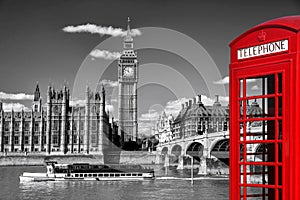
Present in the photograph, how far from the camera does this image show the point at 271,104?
1.89 meters

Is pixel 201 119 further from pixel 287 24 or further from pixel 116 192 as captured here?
pixel 287 24

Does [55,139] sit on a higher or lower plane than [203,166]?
higher

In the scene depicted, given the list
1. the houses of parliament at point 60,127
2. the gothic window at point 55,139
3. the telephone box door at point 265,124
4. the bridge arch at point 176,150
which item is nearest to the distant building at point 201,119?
the bridge arch at point 176,150

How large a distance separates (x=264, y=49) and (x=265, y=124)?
0.31m

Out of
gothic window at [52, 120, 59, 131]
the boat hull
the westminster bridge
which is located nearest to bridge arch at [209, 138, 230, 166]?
the westminster bridge

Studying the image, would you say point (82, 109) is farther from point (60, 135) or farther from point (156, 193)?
point (156, 193)

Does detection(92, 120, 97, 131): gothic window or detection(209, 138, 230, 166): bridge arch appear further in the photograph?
detection(92, 120, 97, 131): gothic window

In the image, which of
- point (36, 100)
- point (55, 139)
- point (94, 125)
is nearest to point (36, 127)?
point (55, 139)

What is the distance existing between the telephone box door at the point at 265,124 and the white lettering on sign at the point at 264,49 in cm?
5

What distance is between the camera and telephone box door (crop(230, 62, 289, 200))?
5.67 feet

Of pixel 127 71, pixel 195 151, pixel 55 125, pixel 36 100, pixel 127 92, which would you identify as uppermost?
pixel 127 71

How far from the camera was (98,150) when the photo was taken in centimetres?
3023

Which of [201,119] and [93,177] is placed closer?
[93,177]

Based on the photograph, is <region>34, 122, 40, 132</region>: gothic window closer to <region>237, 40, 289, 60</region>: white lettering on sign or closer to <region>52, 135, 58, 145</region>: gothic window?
<region>52, 135, 58, 145</region>: gothic window
